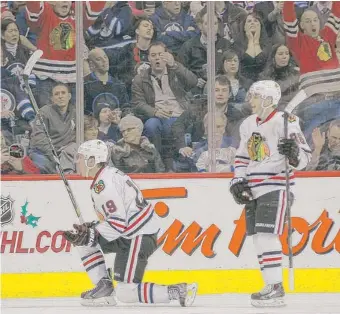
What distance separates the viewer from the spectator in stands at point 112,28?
7520mm

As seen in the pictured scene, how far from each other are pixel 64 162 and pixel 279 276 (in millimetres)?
1786

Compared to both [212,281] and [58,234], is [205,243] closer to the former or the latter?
[212,281]

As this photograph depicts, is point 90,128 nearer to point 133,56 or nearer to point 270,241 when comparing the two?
point 133,56

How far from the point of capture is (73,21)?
7496mm

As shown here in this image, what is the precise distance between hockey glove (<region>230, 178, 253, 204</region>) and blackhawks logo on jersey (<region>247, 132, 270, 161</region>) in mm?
126

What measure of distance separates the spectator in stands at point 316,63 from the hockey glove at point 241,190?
135 cm

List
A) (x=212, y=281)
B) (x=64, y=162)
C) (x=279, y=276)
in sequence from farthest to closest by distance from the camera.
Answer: (x=64, y=162) → (x=212, y=281) → (x=279, y=276)

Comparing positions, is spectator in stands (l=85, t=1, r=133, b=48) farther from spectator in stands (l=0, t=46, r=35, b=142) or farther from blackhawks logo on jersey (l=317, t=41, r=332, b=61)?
blackhawks logo on jersey (l=317, t=41, r=332, b=61)

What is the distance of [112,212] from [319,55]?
80.0 inches

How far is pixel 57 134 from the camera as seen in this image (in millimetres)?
7387

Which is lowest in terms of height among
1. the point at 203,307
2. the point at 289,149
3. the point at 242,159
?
the point at 203,307

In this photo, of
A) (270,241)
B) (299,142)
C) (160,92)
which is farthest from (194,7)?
(270,241)

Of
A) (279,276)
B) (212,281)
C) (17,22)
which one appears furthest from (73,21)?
(279,276)

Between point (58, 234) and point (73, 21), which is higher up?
point (73, 21)
